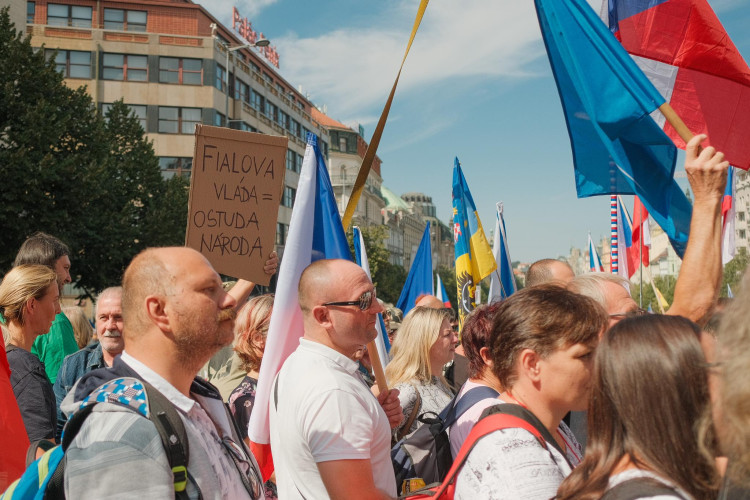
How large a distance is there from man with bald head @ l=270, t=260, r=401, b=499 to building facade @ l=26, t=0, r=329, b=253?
123ft

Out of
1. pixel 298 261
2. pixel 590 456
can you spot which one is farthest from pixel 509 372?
pixel 298 261

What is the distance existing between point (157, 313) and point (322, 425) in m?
0.74

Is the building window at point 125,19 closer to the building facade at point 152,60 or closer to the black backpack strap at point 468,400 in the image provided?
the building facade at point 152,60

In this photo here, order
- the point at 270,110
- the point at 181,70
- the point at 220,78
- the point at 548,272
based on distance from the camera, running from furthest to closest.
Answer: the point at 270,110 → the point at 220,78 → the point at 181,70 → the point at 548,272

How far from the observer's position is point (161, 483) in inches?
73.1

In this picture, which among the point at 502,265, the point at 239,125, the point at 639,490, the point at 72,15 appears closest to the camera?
the point at 639,490

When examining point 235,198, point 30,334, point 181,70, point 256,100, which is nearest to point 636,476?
point 235,198

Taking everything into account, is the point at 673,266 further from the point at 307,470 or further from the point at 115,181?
the point at 307,470

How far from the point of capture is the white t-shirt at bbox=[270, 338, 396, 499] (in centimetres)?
255

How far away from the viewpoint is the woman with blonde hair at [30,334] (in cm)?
346

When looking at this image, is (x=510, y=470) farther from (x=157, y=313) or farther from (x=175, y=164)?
(x=175, y=164)

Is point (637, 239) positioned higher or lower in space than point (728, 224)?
lower

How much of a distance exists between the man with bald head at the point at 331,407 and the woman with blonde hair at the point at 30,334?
1259 millimetres

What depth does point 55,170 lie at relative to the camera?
18109 mm
